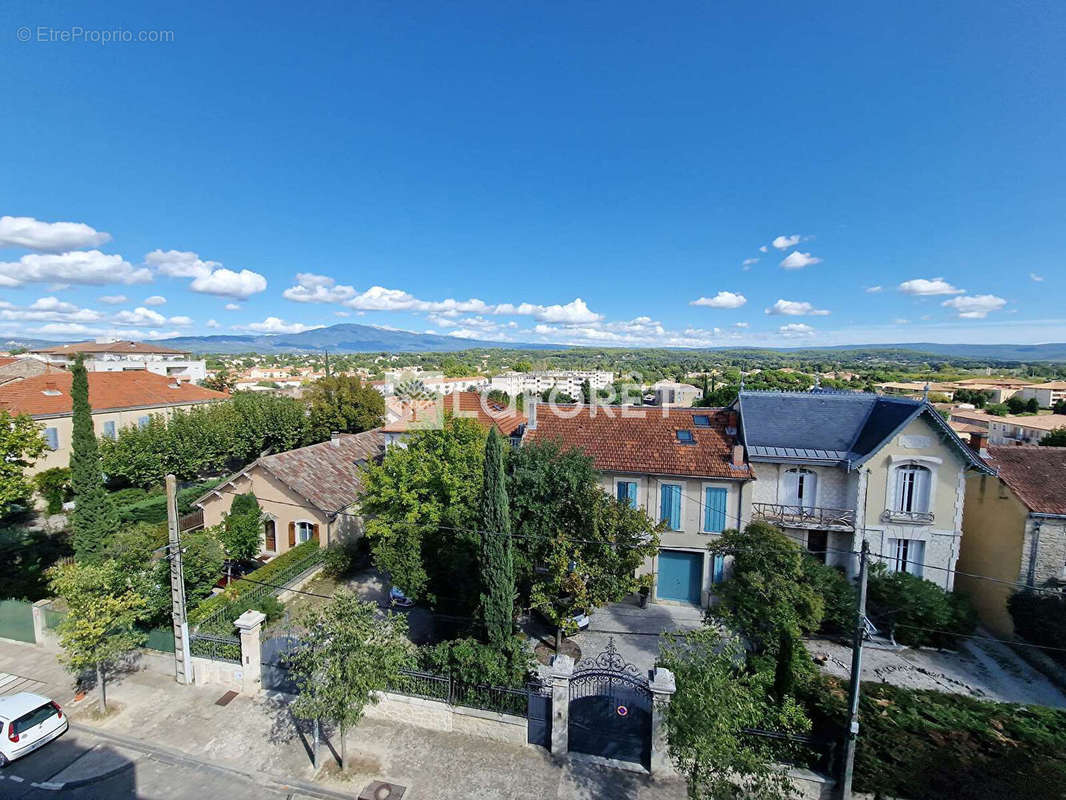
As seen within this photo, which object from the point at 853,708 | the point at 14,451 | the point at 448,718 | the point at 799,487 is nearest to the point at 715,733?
the point at 853,708

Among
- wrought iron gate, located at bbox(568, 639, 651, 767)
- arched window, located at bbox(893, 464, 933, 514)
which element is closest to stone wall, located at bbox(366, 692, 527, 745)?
wrought iron gate, located at bbox(568, 639, 651, 767)

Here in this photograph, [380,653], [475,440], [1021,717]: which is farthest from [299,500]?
[1021,717]

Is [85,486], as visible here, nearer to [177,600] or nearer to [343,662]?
[177,600]

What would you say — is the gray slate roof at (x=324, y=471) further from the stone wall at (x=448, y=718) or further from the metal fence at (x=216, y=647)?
the stone wall at (x=448, y=718)

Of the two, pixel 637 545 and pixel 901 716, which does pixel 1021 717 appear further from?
pixel 637 545

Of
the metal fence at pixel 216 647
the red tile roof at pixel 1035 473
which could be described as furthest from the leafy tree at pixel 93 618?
the red tile roof at pixel 1035 473
